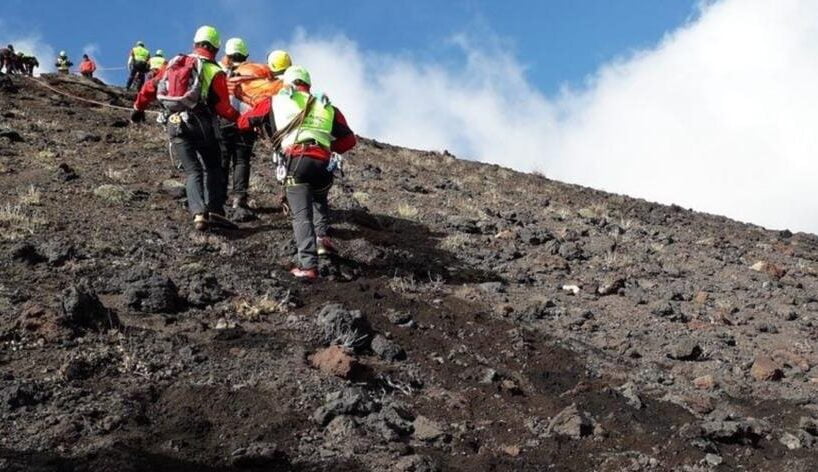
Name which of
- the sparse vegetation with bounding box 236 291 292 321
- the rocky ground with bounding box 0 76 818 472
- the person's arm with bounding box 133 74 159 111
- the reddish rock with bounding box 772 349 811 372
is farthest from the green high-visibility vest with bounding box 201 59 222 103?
the reddish rock with bounding box 772 349 811 372

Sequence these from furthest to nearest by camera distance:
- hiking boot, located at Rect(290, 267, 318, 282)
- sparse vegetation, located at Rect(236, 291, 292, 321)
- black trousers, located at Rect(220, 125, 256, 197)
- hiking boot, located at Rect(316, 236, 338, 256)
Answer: black trousers, located at Rect(220, 125, 256, 197) → hiking boot, located at Rect(316, 236, 338, 256) → hiking boot, located at Rect(290, 267, 318, 282) → sparse vegetation, located at Rect(236, 291, 292, 321)

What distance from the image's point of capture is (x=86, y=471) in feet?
12.2

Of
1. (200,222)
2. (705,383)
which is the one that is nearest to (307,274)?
(200,222)

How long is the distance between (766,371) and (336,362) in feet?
10.8

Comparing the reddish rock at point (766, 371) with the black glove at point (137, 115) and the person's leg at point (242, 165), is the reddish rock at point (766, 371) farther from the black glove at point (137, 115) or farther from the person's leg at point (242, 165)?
the black glove at point (137, 115)

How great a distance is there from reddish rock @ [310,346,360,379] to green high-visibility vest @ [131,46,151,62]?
20479 millimetres

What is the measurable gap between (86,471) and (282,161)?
159 inches

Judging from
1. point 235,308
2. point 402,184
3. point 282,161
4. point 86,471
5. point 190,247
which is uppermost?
point 402,184

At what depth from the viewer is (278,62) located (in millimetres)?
8531

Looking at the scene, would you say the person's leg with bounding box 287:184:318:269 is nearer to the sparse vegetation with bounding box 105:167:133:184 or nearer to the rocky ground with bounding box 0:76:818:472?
the rocky ground with bounding box 0:76:818:472

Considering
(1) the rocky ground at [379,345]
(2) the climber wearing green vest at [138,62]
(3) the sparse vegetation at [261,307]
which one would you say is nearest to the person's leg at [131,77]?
(2) the climber wearing green vest at [138,62]

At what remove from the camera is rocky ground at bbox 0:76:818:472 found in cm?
433

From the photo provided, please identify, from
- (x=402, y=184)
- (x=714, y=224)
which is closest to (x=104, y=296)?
(x=402, y=184)

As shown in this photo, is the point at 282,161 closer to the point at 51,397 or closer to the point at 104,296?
the point at 104,296
